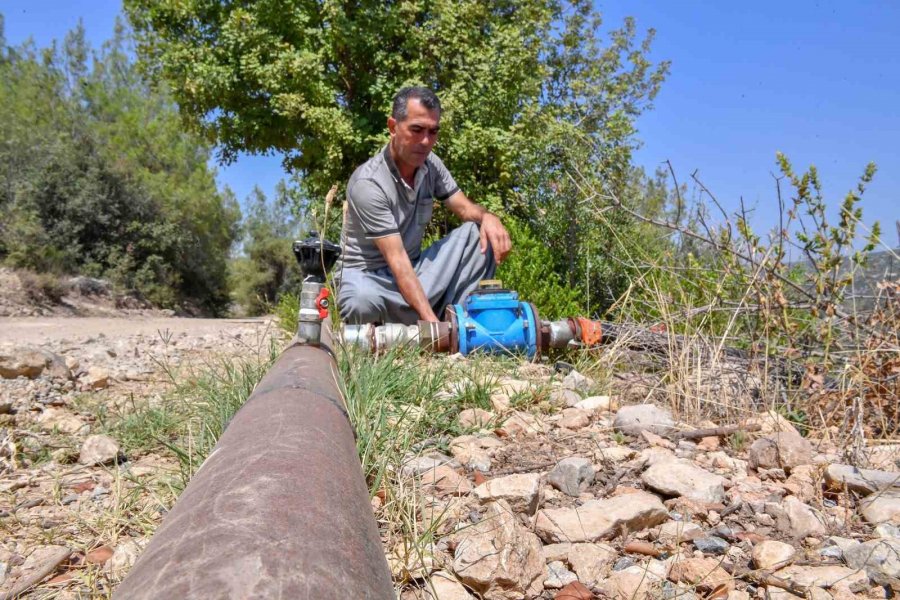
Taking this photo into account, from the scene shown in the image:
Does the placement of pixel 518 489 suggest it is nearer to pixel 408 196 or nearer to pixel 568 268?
pixel 408 196

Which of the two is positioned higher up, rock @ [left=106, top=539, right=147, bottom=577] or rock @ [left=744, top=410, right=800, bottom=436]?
rock @ [left=744, top=410, right=800, bottom=436]

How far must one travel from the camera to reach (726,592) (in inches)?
55.9

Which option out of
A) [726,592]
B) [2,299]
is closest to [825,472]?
[726,592]

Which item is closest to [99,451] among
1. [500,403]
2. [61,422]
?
[61,422]

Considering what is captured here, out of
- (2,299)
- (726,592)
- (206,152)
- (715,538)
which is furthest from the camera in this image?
(206,152)

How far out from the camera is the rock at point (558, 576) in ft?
4.81

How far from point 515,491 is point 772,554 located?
647 mm

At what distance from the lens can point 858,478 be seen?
6.33ft

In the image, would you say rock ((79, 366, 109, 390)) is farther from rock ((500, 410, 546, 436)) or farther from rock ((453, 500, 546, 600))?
rock ((453, 500, 546, 600))

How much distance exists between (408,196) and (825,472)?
3335 millimetres

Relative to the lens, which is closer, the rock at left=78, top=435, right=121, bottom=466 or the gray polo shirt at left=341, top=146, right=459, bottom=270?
the rock at left=78, top=435, right=121, bottom=466

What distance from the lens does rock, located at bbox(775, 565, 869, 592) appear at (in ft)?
4.68

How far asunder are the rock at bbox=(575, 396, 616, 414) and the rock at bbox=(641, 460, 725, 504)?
85cm

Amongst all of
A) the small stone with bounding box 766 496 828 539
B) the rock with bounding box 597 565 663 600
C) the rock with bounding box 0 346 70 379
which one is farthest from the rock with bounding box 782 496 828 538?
the rock with bounding box 0 346 70 379
